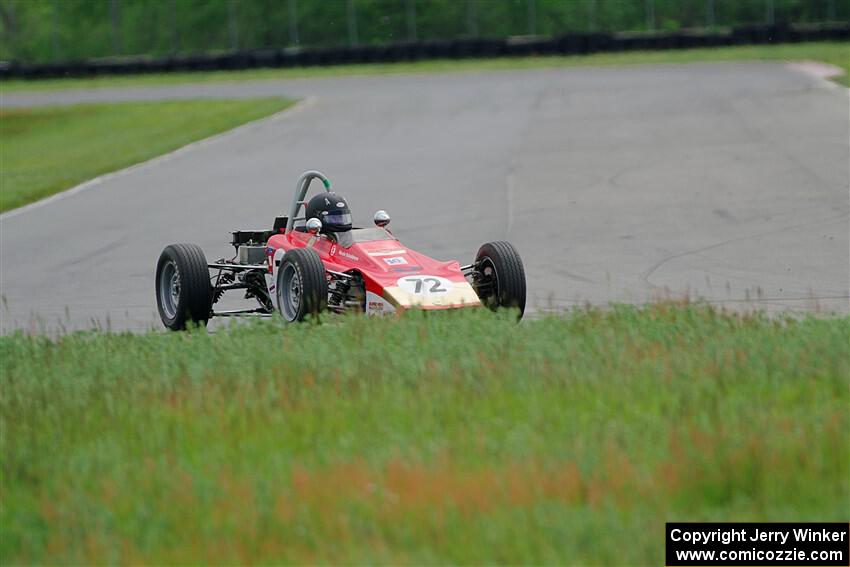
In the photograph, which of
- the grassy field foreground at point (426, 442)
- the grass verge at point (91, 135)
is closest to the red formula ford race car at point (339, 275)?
the grassy field foreground at point (426, 442)

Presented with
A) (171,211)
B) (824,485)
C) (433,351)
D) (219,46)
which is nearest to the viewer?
(824,485)

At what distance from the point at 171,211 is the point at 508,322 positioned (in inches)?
453

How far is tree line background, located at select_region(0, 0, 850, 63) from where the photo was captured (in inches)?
2571

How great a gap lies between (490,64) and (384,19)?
57.2ft

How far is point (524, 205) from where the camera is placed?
18234 mm

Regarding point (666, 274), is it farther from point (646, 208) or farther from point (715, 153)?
point (715, 153)

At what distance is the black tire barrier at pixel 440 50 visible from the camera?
169 ft

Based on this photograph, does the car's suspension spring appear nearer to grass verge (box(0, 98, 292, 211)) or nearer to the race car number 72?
the race car number 72

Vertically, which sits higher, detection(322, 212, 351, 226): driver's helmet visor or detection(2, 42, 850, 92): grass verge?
detection(322, 212, 351, 226): driver's helmet visor

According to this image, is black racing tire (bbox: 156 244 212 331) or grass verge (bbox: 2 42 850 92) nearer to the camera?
black racing tire (bbox: 156 244 212 331)

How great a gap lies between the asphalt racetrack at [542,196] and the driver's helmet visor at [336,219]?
1.75 meters

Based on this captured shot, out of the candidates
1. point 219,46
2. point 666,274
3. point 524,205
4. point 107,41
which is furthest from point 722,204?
point 107,41

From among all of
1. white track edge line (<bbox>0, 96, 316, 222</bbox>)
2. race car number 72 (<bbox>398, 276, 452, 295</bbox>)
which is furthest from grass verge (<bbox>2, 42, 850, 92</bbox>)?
race car number 72 (<bbox>398, 276, 452, 295</bbox>)

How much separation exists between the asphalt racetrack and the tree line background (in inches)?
1203
